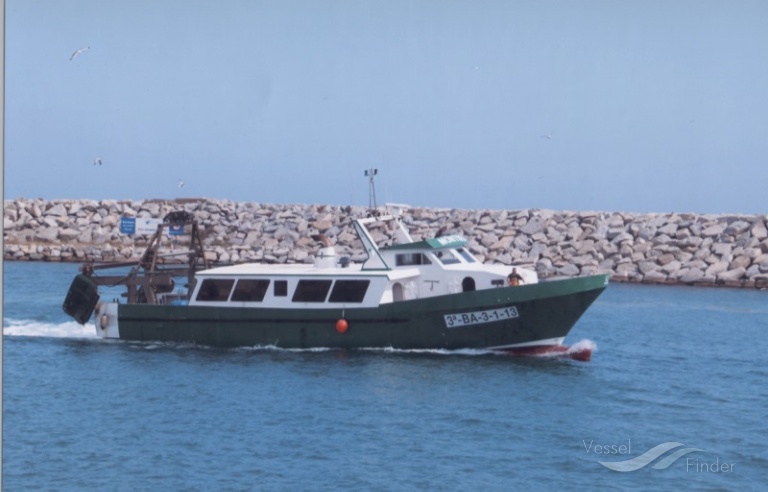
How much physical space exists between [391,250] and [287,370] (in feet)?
14.5

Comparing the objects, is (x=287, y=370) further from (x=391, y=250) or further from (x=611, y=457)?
(x=611, y=457)

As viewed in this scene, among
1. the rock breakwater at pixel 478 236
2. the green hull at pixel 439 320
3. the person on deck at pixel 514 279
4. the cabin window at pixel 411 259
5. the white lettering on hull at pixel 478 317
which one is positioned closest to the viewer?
the green hull at pixel 439 320

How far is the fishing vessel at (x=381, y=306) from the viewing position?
25.6m

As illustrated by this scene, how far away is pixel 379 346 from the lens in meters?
26.2

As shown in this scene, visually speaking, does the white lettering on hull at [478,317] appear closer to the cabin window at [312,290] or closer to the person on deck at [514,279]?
the person on deck at [514,279]

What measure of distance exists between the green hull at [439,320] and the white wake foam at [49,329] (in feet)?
18.0

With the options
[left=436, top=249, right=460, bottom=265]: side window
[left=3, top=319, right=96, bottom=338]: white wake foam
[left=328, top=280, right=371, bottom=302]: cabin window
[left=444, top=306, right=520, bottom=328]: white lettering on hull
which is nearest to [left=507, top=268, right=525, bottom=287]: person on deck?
[left=444, top=306, right=520, bottom=328]: white lettering on hull

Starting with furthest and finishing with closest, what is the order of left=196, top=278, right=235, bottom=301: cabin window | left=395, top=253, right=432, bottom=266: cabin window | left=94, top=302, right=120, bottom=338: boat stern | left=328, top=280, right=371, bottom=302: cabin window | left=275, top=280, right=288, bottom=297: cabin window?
left=94, top=302, right=120, bottom=338: boat stern
left=196, top=278, right=235, bottom=301: cabin window
left=395, top=253, right=432, bottom=266: cabin window
left=275, top=280, right=288, bottom=297: cabin window
left=328, top=280, right=371, bottom=302: cabin window

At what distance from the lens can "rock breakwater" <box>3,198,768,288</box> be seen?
50.6m

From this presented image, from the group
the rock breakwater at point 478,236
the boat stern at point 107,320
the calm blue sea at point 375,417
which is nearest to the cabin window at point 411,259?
the calm blue sea at point 375,417

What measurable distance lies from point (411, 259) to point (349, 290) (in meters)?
1.89

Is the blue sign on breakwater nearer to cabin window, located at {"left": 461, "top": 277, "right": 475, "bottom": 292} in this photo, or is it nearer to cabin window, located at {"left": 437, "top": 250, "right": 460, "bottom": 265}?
cabin window, located at {"left": 437, "top": 250, "right": 460, "bottom": 265}

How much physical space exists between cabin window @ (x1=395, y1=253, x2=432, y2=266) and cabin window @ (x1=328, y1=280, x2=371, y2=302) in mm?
1364

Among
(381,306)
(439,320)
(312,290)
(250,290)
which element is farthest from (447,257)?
(250,290)
